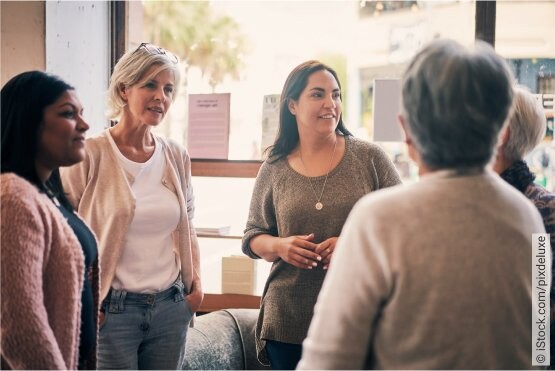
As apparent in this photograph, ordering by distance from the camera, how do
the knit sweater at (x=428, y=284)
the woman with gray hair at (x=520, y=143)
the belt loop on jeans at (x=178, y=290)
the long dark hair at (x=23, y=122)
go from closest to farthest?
the knit sweater at (x=428, y=284) < the long dark hair at (x=23, y=122) < the woman with gray hair at (x=520, y=143) < the belt loop on jeans at (x=178, y=290)

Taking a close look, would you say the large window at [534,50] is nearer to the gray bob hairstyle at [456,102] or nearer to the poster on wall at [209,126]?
the poster on wall at [209,126]

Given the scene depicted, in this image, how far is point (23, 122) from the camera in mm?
1422

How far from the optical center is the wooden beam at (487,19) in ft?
9.95

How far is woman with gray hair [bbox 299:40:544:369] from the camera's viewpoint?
97cm

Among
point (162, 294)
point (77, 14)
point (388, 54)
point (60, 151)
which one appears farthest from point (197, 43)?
point (60, 151)

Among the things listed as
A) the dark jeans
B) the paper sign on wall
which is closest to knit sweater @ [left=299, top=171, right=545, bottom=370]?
the dark jeans

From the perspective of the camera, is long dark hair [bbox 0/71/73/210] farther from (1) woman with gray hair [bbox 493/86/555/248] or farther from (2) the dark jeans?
(1) woman with gray hair [bbox 493/86/555/248]

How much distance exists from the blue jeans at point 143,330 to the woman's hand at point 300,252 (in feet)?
1.33

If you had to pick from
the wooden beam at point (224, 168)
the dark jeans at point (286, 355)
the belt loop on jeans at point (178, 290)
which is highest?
the wooden beam at point (224, 168)

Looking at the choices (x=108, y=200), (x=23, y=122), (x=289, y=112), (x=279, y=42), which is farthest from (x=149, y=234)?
(x=279, y=42)

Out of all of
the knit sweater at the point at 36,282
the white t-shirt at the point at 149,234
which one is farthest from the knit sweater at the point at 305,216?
the knit sweater at the point at 36,282

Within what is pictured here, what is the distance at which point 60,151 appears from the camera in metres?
1.49

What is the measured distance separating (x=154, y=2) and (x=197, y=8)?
258 millimetres

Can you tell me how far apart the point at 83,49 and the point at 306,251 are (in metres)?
1.83
